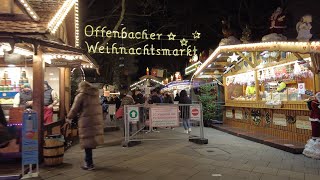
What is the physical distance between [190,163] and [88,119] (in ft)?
9.14

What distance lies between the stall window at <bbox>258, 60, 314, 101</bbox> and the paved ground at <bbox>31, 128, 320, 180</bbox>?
1.99m

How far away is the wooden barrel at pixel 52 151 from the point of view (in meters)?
7.86

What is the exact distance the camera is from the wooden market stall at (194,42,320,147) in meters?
9.66

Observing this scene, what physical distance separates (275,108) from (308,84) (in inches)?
54.5

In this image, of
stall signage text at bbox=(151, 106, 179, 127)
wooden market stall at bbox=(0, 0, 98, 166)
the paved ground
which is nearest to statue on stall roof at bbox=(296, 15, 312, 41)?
the paved ground

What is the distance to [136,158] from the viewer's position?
28.8 ft

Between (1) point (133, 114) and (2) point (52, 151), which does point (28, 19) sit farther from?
(1) point (133, 114)

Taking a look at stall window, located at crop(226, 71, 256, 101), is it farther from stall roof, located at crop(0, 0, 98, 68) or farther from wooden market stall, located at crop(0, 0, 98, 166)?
stall roof, located at crop(0, 0, 98, 68)

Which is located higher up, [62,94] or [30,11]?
[30,11]

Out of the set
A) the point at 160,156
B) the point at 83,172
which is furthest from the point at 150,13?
the point at 83,172

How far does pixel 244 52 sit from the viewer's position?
1285 centimetres

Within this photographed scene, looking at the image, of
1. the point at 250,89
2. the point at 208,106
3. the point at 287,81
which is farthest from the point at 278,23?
the point at 208,106

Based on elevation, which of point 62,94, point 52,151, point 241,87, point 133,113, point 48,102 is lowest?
point 52,151

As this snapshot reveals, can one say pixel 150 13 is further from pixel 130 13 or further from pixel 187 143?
pixel 187 143
